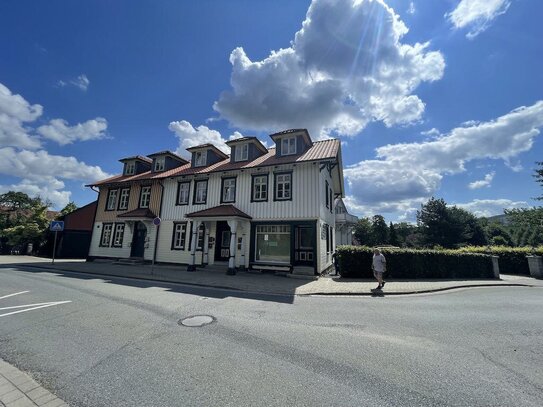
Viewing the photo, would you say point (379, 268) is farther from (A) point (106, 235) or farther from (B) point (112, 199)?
(B) point (112, 199)

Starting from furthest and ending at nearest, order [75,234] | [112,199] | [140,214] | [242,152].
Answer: [75,234]
[112,199]
[140,214]
[242,152]

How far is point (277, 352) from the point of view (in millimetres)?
4496

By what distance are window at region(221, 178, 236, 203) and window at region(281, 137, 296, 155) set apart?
405 cm

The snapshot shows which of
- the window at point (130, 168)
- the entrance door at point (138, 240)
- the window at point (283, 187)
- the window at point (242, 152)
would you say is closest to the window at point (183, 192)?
the entrance door at point (138, 240)

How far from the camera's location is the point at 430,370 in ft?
12.8

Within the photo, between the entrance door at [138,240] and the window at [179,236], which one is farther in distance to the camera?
the entrance door at [138,240]

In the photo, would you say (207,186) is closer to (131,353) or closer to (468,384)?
(131,353)

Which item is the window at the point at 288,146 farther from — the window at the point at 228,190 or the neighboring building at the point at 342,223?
the neighboring building at the point at 342,223

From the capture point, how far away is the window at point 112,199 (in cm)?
2241

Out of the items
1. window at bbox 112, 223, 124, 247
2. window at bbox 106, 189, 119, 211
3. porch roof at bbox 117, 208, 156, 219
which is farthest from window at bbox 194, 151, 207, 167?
window at bbox 112, 223, 124, 247

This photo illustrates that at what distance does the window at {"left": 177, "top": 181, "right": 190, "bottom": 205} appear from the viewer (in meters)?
19.6

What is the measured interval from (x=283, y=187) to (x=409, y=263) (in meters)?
8.40

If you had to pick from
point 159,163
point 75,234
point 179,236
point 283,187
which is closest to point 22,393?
point 283,187

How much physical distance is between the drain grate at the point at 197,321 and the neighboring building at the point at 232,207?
8100 mm
